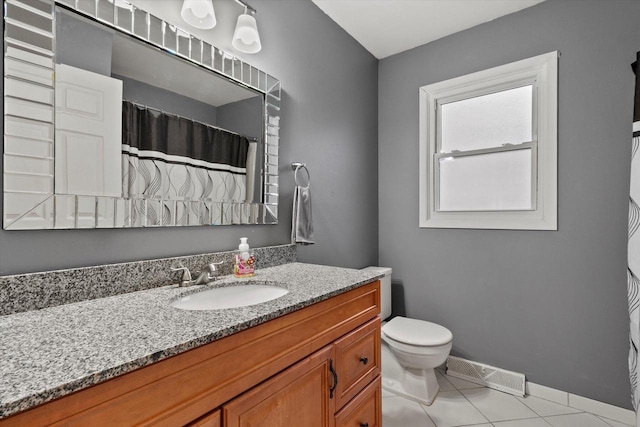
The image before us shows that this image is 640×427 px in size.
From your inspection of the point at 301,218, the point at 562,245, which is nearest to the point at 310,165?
the point at 301,218

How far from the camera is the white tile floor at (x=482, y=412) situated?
1.78 metres

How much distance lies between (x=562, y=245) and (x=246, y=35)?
2217 millimetres

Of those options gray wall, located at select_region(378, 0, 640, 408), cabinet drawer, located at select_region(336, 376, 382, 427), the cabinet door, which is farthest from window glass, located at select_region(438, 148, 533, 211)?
the cabinet door

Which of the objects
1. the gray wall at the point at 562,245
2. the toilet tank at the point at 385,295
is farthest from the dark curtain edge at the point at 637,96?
the toilet tank at the point at 385,295

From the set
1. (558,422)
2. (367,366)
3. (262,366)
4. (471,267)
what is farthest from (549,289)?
(262,366)

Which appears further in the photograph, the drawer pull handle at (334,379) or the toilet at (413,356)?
the toilet at (413,356)

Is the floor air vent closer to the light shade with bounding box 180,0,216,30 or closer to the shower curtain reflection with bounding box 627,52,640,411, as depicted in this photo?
the shower curtain reflection with bounding box 627,52,640,411

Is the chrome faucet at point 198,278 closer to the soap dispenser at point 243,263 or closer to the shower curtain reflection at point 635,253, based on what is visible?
the soap dispenser at point 243,263

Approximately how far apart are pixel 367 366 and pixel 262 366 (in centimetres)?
66

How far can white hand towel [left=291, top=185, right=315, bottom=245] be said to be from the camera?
5.74ft

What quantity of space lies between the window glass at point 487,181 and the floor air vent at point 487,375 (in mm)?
1123

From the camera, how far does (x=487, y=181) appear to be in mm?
2299

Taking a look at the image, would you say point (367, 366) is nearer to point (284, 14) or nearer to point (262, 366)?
point (262, 366)

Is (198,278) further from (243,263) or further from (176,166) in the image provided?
(176,166)
